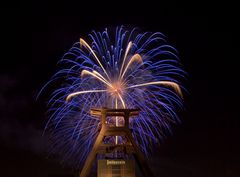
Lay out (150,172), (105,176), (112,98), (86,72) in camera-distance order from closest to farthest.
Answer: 1. (86,72)
2. (112,98)
3. (105,176)
4. (150,172)

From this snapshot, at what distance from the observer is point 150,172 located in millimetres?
50156

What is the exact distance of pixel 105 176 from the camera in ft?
154

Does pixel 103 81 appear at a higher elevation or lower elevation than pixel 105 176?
higher

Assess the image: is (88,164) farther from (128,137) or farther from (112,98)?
(112,98)

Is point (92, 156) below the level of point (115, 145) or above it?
below

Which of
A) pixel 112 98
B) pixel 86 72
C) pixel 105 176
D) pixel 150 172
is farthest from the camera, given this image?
pixel 150 172

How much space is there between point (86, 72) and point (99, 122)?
1315cm

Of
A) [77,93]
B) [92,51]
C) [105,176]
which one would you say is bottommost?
[105,176]

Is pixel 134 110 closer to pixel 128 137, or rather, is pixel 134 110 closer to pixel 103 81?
pixel 128 137

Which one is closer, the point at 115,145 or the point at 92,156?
the point at 92,156

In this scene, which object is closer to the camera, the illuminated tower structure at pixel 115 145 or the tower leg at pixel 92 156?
the illuminated tower structure at pixel 115 145

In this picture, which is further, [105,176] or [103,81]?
[105,176]

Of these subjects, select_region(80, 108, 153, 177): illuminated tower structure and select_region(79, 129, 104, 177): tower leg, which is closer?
select_region(80, 108, 153, 177): illuminated tower structure

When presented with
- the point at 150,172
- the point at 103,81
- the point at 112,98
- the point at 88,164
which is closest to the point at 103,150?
the point at 88,164
